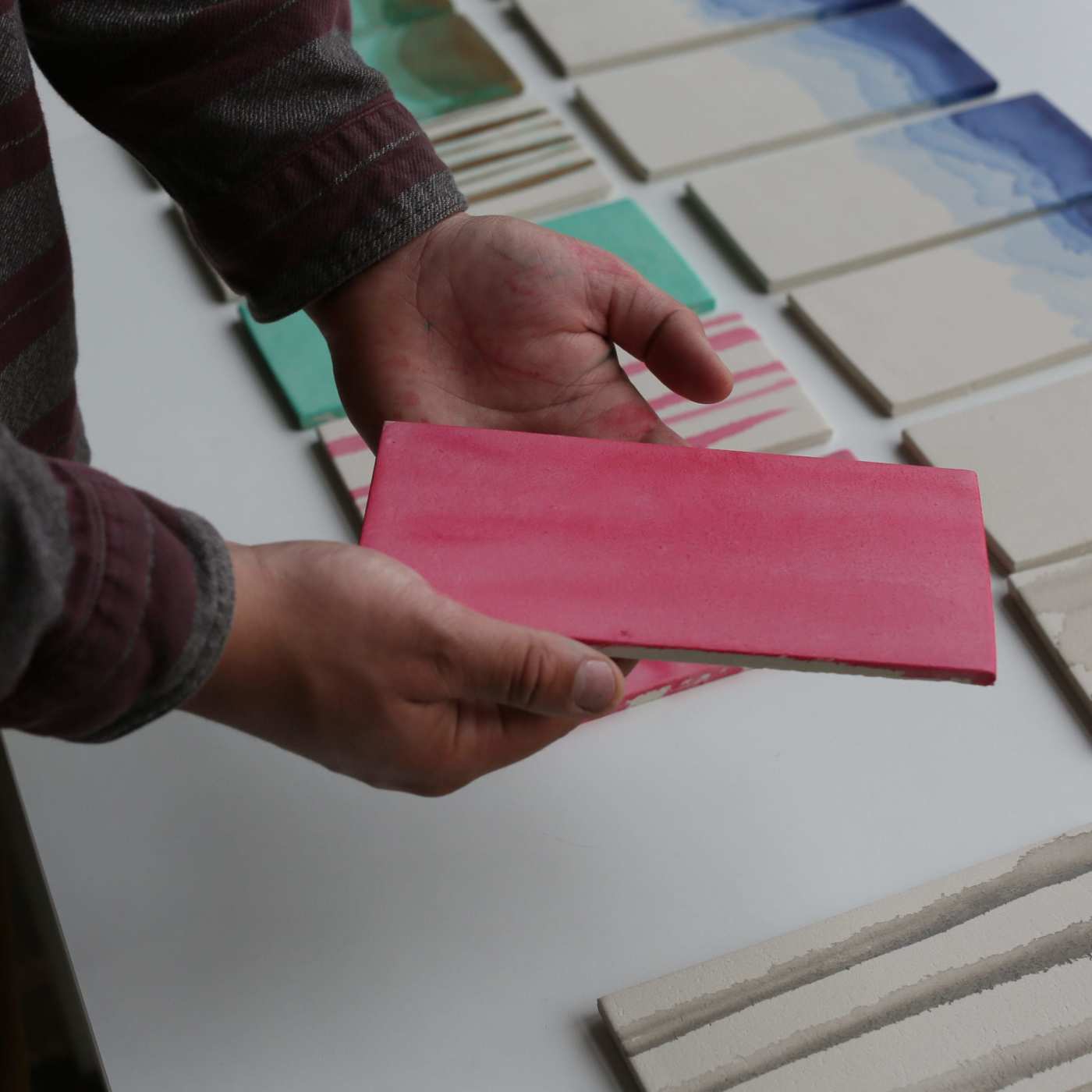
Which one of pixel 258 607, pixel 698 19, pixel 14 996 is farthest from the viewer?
pixel 698 19

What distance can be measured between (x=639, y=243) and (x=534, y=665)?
0.78 meters

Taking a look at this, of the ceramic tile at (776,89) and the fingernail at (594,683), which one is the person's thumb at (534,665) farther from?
the ceramic tile at (776,89)

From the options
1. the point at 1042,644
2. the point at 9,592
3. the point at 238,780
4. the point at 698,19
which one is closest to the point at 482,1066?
the point at 238,780

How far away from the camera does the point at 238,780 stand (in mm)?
1017

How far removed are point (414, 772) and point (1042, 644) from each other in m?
0.53

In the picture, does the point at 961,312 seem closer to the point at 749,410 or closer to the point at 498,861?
the point at 749,410

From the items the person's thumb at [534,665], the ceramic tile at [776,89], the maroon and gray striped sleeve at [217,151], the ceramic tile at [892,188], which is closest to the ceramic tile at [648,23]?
the ceramic tile at [776,89]

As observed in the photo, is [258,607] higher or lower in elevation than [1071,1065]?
higher

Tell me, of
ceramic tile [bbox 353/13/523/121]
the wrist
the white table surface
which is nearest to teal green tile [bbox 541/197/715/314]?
ceramic tile [bbox 353/13/523/121]

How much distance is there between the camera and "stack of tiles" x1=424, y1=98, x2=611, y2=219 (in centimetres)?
151

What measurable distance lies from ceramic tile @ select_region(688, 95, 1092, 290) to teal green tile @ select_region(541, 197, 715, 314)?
7 cm

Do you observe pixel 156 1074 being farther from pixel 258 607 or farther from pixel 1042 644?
pixel 1042 644

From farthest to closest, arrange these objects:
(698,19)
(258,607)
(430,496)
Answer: (698,19), (430,496), (258,607)

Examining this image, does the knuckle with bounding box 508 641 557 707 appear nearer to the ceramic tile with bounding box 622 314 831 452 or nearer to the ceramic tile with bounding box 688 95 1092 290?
the ceramic tile with bounding box 622 314 831 452
